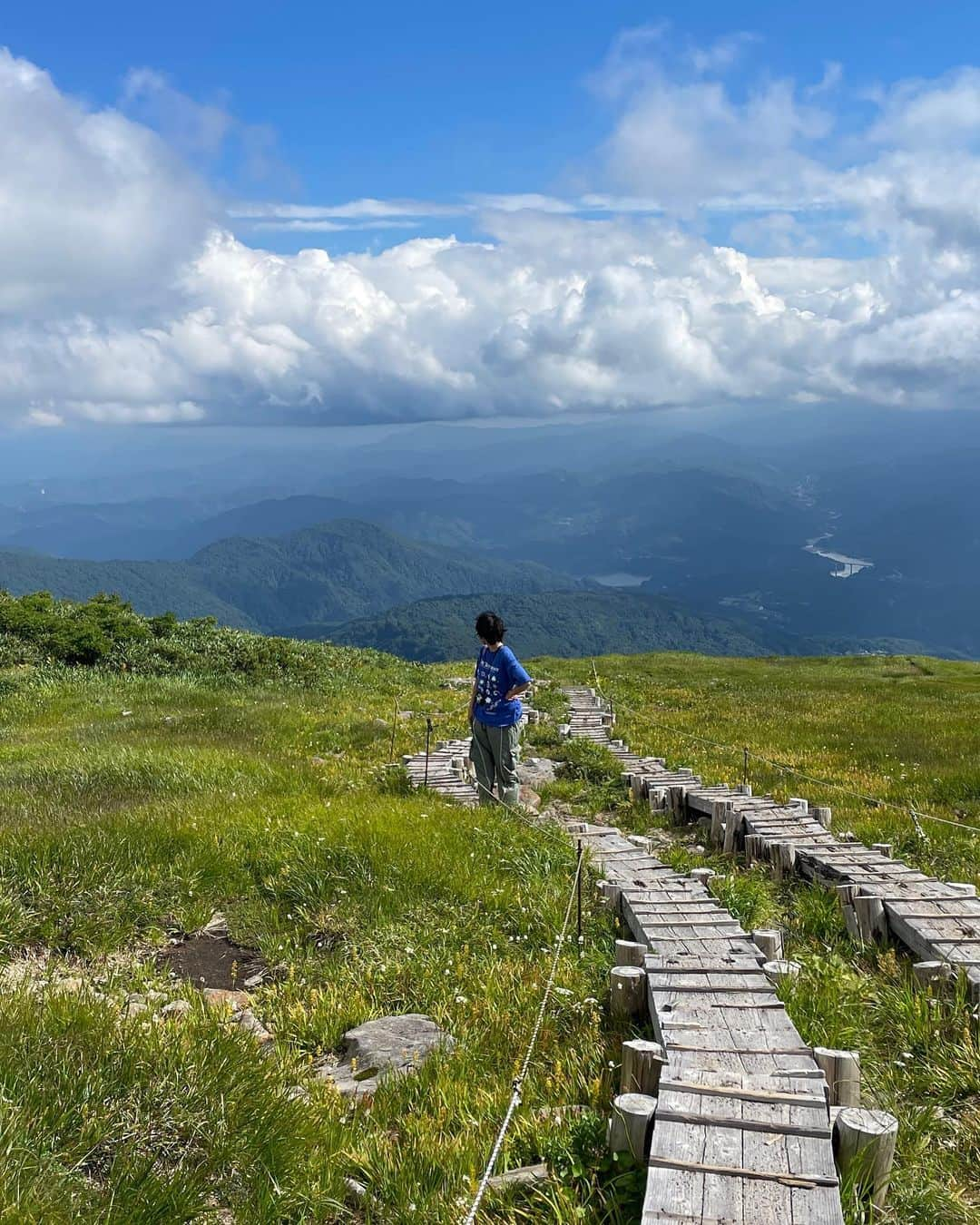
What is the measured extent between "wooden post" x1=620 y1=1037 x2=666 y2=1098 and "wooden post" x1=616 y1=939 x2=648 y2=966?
1.85 m

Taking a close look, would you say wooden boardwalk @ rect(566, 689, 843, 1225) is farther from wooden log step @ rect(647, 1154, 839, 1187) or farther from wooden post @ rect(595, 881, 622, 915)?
wooden post @ rect(595, 881, 622, 915)

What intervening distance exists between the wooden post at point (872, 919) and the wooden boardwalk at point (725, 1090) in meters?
1.65

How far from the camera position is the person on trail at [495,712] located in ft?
42.5

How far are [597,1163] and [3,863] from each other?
703 centimetres

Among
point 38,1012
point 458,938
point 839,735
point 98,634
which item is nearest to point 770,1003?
point 458,938

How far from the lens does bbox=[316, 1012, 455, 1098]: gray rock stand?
587 cm

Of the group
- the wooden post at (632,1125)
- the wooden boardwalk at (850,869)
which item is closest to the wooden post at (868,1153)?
the wooden post at (632,1125)

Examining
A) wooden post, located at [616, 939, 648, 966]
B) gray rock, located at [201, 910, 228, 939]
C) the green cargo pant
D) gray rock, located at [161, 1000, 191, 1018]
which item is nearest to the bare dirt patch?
gray rock, located at [201, 910, 228, 939]

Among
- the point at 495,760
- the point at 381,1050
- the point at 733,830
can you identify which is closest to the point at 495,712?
the point at 495,760

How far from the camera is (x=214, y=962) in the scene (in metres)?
8.16

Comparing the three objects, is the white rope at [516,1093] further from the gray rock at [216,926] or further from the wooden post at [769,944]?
the gray rock at [216,926]

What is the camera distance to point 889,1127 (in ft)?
14.6

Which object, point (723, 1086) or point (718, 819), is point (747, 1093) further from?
point (718, 819)

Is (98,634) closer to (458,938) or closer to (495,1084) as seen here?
(458,938)
